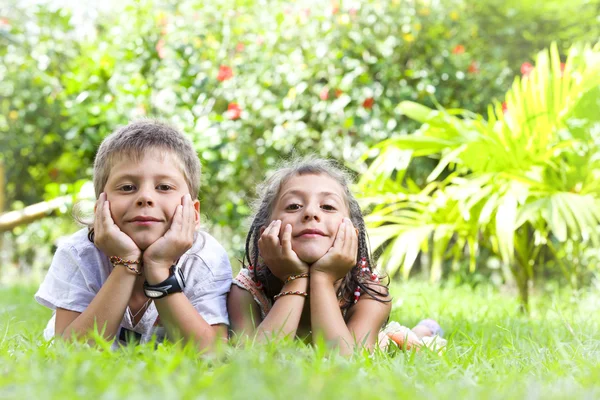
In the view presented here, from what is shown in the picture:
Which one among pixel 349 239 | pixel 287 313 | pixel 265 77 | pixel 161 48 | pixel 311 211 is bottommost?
pixel 287 313

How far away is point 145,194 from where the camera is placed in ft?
7.45

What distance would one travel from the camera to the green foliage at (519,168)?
3893mm

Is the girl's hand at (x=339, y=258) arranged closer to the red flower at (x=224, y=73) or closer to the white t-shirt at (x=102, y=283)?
the white t-shirt at (x=102, y=283)

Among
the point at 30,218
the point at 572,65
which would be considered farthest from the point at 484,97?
the point at 30,218

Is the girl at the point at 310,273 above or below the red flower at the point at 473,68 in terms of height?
below

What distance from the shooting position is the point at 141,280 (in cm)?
244

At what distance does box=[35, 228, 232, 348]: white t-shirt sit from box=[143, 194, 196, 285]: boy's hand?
211mm

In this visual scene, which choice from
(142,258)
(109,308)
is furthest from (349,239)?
(109,308)

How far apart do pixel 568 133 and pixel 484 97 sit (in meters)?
2.29

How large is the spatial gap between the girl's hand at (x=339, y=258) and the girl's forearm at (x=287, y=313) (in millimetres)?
83

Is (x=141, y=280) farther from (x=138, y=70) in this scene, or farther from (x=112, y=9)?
(x=112, y=9)

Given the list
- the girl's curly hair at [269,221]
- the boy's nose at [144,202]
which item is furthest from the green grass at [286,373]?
the boy's nose at [144,202]

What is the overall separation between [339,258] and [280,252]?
8.6 inches

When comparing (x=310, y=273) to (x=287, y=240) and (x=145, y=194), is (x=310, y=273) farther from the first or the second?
(x=145, y=194)
